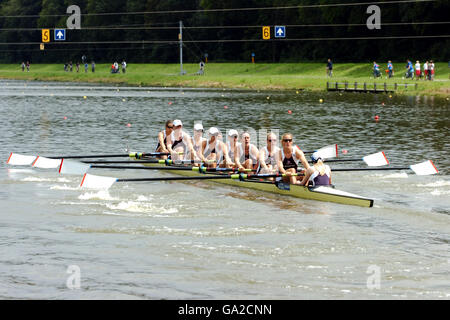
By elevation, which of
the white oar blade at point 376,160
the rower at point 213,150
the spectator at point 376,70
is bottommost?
the white oar blade at point 376,160

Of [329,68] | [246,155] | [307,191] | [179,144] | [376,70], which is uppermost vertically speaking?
[329,68]

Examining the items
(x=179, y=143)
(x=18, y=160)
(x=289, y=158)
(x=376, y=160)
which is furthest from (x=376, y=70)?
(x=289, y=158)

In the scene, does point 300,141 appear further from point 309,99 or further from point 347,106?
point 309,99

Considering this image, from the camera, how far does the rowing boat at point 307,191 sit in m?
18.2

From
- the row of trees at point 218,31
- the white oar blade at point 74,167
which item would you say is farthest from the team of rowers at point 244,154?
the row of trees at point 218,31

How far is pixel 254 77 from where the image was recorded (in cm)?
8844

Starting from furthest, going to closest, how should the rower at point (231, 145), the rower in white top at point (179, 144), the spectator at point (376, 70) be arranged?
the spectator at point (376, 70), the rower in white top at point (179, 144), the rower at point (231, 145)

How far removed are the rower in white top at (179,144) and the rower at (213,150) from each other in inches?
24.7

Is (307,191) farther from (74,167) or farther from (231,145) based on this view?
(74,167)

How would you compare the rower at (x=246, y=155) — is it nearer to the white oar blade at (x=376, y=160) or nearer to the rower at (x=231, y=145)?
the rower at (x=231, y=145)

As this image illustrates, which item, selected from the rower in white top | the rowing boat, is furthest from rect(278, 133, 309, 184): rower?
the rower in white top

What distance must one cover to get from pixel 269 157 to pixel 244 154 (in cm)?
129

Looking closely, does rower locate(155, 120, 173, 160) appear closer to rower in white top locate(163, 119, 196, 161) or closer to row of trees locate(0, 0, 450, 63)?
rower in white top locate(163, 119, 196, 161)

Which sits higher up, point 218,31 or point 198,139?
point 218,31
